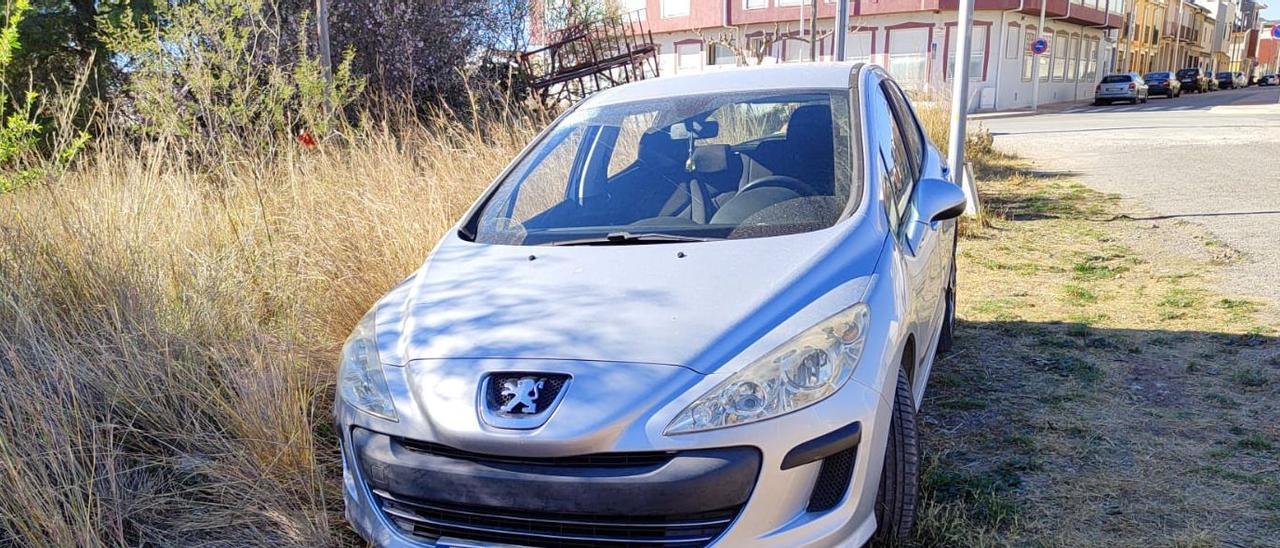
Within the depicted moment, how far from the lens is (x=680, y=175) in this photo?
11.3 feet

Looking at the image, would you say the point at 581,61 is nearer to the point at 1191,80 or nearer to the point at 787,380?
the point at 787,380

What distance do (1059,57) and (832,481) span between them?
141 ft

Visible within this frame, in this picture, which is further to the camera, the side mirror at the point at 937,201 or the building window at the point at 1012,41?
the building window at the point at 1012,41

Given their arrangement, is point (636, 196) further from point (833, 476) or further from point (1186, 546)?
point (1186, 546)

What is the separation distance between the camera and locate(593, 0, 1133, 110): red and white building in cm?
3381

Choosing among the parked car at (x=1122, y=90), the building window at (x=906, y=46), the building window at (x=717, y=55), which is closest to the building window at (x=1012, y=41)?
the building window at (x=906, y=46)

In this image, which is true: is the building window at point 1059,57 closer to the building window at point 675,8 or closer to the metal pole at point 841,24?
the building window at point 675,8

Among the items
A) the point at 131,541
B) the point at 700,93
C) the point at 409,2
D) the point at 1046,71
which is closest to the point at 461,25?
the point at 409,2

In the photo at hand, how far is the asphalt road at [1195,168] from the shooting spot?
22.6 feet

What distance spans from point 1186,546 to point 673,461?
5.88 feet

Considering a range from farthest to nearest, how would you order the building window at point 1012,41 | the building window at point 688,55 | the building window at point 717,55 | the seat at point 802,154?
the building window at point 688,55
the building window at point 717,55
the building window at point 1012,41
the seat at point 802,154

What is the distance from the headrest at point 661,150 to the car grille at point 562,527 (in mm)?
1710

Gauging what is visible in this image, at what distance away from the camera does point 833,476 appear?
2.19 meters

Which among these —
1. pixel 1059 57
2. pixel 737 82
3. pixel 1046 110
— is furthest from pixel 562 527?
pixel 1059 57
